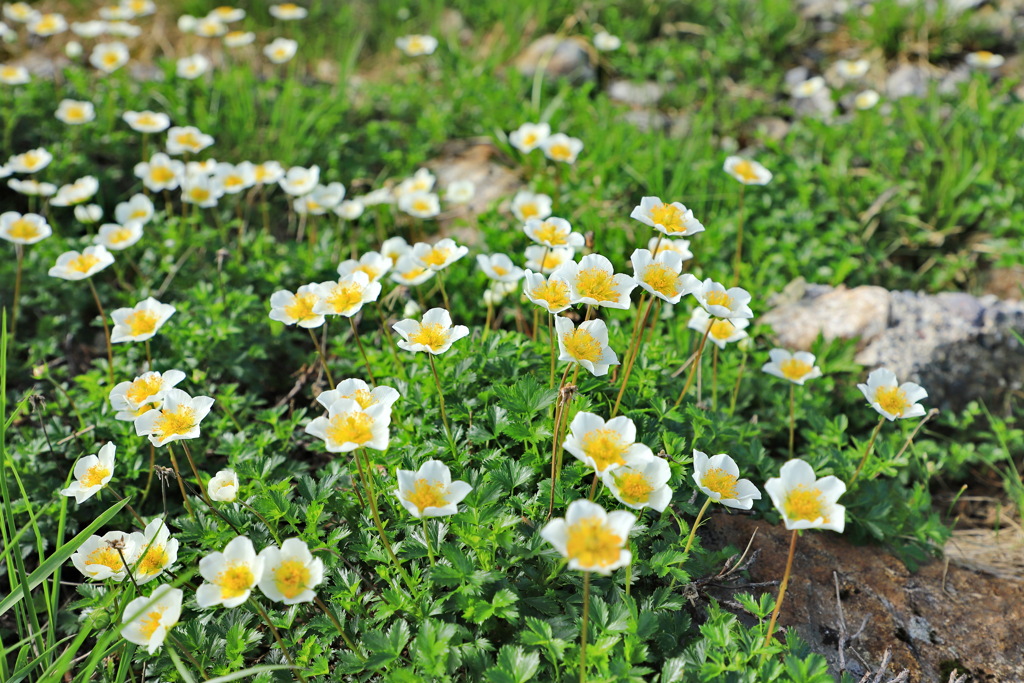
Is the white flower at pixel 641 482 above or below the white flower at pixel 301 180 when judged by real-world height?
above

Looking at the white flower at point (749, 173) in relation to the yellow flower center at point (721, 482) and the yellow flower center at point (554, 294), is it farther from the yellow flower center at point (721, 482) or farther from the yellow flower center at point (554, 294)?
the yellow flower center at point (721, 482)

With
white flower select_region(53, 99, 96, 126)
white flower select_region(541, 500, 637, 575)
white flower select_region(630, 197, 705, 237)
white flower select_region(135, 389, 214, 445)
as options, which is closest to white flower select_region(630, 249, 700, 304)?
white flower select_region(630, 197, 705, 237)

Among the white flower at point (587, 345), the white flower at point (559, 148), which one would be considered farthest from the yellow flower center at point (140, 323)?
the white flower at point (559, 148)

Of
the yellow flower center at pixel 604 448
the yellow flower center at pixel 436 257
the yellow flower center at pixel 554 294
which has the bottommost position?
the yellow flower center at pixel 436 257

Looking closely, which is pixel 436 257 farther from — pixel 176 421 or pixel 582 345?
pixel 176 421

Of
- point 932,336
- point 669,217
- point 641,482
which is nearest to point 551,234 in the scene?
point 669,217

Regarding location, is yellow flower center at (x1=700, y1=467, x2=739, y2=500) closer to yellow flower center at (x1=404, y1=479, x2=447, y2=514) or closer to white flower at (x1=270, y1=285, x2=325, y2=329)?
yellow flower center at (x1=404, y1=479, x2=447, y2=514)

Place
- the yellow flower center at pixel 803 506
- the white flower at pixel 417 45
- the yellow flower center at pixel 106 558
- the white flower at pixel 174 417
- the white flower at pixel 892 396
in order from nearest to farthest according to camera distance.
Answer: the yellow flower center at pixel 803 506, the yellow flower center at pixel 106 558, the white flower at pixel 174 417, the white flower at pixel 892 396, the white flower at pixel 417 45

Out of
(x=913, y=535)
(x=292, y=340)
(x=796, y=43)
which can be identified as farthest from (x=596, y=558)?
(x=796, y=43)
